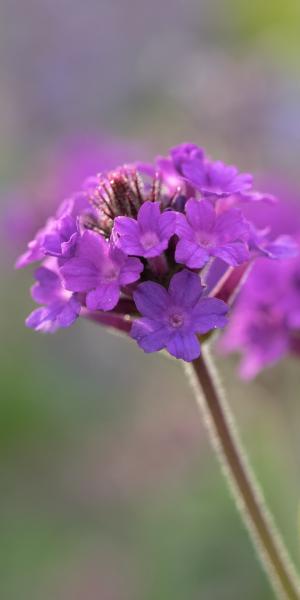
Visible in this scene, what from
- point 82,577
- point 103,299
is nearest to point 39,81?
point 82,577

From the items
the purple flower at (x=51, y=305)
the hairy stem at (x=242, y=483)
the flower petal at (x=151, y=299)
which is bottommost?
the hairy stem at (x=242, y=483)

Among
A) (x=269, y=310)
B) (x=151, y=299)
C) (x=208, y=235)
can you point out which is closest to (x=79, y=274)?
(x=151, y=299)

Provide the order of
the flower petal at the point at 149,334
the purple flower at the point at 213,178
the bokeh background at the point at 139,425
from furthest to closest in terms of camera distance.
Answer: the bokeh background at the point at 139,425
the purple flower at the point at 213,178
the flower petal at the point at 149,334

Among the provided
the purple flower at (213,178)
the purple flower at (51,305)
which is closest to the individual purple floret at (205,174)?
the purple flower at (213,178)

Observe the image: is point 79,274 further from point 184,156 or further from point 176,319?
point 184,156

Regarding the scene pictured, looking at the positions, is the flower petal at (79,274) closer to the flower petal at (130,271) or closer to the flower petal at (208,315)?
the flower petal at (130,271)

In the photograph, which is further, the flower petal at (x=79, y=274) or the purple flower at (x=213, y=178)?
the purple flower at (x=213, y=178)

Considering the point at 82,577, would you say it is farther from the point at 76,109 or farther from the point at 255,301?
the point at 76,109

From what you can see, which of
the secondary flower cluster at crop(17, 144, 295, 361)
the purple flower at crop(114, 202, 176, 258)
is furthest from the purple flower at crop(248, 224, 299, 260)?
the purple flower at crop(114, 202, 176, 258)
